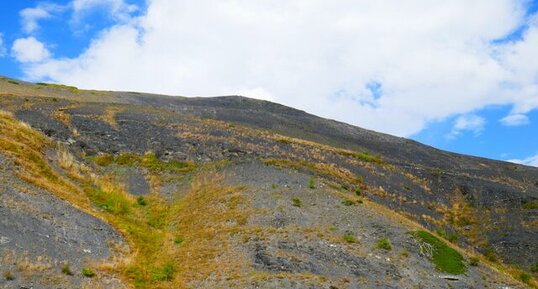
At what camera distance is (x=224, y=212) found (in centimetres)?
3059

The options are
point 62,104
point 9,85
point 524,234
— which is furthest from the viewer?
point 9,85

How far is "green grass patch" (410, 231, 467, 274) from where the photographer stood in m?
25.8

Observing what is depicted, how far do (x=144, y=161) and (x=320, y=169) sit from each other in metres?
14.8

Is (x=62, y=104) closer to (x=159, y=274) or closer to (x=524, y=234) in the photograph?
(x=159, y=274)

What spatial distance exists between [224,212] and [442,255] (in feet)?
41.8

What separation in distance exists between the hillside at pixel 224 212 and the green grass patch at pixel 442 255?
0.09 meters

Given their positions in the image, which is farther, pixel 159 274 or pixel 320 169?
pixel 320 169

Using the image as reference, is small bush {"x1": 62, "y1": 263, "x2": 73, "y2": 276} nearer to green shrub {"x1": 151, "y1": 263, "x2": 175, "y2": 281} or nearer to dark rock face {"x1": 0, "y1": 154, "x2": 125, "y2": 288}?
dark rock face {"x1": 0, "y1": 154, "x2": 125, "y2": 288}

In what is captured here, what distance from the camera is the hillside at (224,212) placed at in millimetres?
22484

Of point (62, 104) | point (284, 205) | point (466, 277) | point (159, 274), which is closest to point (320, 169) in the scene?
point (284, 205)

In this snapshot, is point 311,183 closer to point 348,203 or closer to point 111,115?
point 348,203

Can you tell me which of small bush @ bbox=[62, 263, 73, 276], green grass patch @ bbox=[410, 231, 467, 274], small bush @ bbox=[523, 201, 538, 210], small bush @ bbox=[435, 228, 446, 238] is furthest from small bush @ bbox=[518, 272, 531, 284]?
small bush @ bbox=[62, 263, 73, 276]

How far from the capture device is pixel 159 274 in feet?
74.4

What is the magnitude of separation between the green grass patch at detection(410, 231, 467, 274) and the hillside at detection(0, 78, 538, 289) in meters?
0.09
